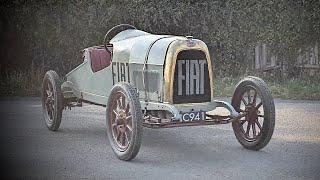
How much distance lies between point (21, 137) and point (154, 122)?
0.91 metres

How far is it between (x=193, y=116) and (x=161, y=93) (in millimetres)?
159

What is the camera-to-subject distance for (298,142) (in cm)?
192

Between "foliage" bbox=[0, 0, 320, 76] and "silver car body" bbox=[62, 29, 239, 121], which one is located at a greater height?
"foliage" bbox=[0, 0, 320, 76]

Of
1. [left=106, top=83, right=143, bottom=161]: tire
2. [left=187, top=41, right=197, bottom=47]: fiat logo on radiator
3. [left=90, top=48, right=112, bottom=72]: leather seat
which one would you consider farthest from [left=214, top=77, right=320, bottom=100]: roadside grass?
[left=90, top=48, right=112, bottom=72]: leather seat

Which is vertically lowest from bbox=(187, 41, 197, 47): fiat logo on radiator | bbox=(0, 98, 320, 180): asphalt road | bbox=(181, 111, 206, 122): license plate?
bbox=(0, 98, 320, 180): asphalt road

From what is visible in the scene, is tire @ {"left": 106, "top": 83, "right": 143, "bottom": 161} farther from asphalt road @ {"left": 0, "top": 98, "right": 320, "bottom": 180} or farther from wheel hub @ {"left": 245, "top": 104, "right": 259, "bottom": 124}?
wheel hub @ {"left": 245, "top": 104, "right": 259, "bottom": 124}

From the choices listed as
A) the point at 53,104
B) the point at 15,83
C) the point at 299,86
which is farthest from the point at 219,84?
the point at 15,83

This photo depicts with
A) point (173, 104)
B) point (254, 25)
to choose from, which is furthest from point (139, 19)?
point (173, 104)

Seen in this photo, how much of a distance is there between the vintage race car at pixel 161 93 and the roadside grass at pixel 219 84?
0.11m

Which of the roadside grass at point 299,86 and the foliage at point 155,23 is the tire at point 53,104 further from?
the roadside grass at point 299,86

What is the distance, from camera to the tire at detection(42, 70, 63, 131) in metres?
2.03

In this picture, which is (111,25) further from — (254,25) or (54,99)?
(54,99)

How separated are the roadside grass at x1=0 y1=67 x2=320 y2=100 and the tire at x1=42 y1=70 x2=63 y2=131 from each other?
400 mm

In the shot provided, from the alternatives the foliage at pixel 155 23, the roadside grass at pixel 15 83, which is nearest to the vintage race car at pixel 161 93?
the foliage at pixel 155 23
